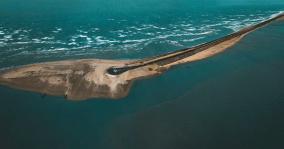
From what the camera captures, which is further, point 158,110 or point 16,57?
point 16,57

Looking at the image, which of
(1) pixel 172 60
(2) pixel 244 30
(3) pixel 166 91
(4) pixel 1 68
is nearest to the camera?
(3) pixel 166 91

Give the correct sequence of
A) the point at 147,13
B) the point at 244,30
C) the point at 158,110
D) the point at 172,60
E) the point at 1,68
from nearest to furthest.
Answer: the point at 158,110 → the point at 1,68 → the point at 172,60 → the point at 244,30 → the point at 147,13

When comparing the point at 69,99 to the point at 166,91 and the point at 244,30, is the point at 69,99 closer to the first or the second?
the point at 166,91

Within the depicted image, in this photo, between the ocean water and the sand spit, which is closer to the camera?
the ocean water

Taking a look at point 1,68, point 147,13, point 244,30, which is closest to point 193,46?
point 244,30
